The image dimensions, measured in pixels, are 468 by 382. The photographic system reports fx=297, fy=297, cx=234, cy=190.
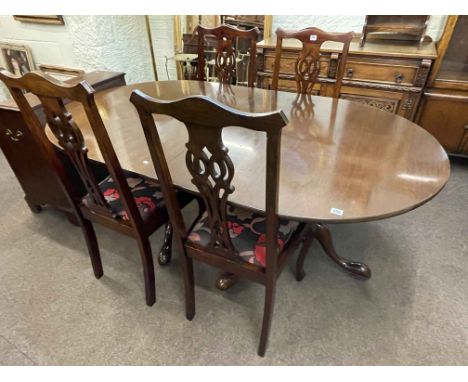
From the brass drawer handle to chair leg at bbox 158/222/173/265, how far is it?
2.91 ft

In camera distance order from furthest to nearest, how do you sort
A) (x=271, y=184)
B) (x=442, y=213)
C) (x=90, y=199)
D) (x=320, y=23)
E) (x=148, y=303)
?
1. (x=320, y=23)
2. (x=442, y=213)
3. (x=148, y=303)
4. (x=90, y=199)
5. (x=271, y=184)

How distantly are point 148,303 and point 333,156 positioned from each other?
1077 mm

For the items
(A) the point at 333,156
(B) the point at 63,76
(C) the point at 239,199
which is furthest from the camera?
(B) the point at 63,76

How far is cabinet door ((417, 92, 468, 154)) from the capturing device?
6.78 feet

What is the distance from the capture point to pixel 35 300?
146 centimetres

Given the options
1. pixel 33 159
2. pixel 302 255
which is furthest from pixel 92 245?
pixel 302 255

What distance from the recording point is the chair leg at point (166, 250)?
5.37 ft

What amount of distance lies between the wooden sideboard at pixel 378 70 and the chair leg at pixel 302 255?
1.31 meters

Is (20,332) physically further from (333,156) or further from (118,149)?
(333,156)

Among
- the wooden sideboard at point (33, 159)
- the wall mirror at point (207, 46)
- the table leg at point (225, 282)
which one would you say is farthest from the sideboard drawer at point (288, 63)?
the table leg at point (225, 282)

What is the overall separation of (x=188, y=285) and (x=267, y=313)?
35cm

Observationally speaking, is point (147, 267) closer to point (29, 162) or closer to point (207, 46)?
point (29, 162)

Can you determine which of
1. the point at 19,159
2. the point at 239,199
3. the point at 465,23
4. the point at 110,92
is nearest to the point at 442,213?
the point at 465,23

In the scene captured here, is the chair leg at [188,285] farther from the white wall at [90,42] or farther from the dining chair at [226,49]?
the white wall at [90,42]
